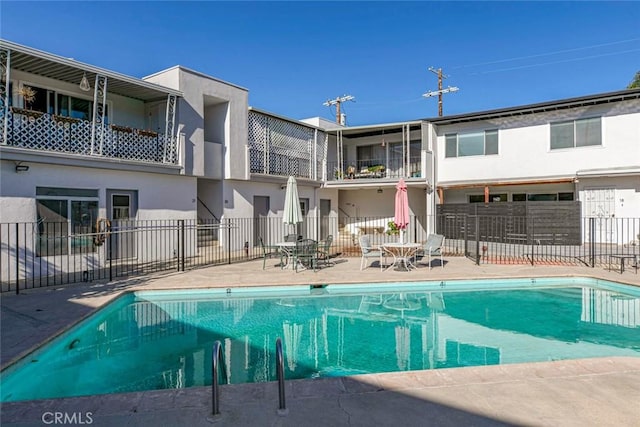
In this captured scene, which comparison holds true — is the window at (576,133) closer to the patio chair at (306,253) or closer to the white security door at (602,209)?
the white security door at (602,209)

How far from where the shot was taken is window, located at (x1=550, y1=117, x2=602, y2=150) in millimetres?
16438

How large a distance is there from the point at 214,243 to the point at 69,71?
27.0 ft

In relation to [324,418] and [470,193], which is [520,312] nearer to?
[324,418]

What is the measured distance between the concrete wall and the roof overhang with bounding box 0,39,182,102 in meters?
14.0

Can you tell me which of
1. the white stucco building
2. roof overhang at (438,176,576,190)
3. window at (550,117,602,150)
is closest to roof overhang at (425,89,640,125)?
the white stucco building

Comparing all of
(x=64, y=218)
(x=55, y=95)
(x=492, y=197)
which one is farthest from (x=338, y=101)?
(x=64, y=218)

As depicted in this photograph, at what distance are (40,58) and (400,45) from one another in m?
16.7

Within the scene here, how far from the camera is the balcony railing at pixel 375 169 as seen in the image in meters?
21.2

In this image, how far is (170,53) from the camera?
1645 centimetres

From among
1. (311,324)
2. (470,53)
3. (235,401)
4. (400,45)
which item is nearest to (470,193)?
(470,53)

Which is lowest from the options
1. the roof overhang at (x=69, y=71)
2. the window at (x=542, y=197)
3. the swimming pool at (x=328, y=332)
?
the swimming pool at (x=328, y=332)

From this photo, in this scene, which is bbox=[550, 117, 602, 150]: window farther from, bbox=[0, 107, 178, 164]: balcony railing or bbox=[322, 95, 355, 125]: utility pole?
bbox=[322, 95, 355, 125]: utility pole

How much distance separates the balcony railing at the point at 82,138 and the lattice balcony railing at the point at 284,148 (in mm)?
4468

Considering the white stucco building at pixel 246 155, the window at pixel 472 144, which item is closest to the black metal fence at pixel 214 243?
the white stucco building at pixel 246 155
